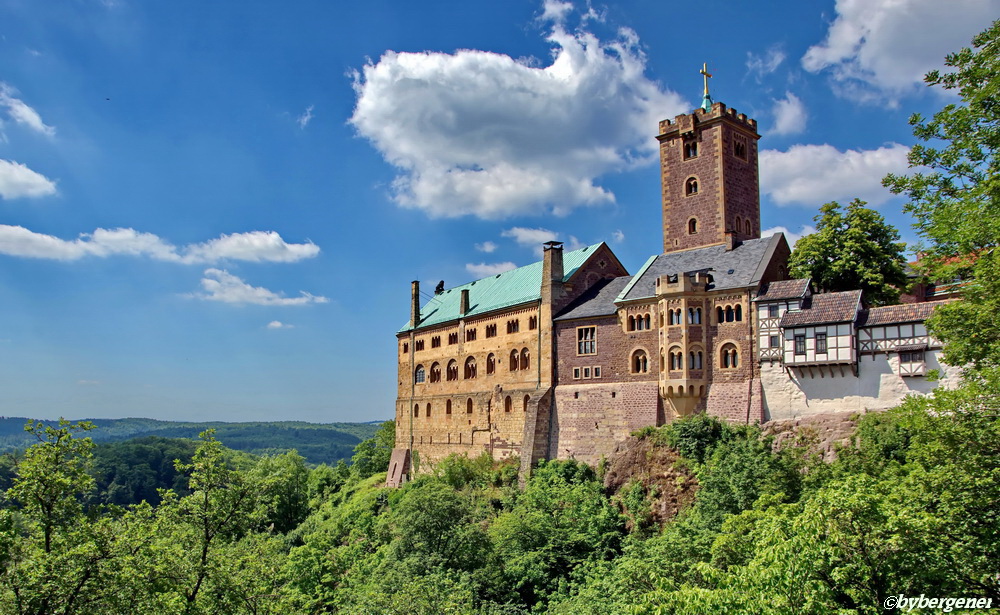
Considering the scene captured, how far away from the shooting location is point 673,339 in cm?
4462

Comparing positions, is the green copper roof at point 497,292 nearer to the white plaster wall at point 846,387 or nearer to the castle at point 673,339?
the castle at point 673,339

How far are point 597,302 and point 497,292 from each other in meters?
11.8

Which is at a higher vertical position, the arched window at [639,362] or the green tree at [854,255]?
the green tree at [854,255]

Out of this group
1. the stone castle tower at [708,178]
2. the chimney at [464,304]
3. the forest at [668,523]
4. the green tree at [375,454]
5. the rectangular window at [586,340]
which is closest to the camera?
the forest at [668,523]

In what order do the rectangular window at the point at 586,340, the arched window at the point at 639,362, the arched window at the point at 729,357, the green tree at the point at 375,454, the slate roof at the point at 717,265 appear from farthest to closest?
the green tree at the point at 375,454
the rectangular window at the point at 586,340
the arched window at the point at 639,362
the slate roof at the point at 717,265
the arched window at the point at 729,357

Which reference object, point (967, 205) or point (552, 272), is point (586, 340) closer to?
point (552, 272)

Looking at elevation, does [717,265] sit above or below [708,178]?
below

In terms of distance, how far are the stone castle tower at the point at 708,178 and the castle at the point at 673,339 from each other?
95mm

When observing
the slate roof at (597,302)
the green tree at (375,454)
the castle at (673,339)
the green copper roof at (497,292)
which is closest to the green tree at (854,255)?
the castle at (673,339)

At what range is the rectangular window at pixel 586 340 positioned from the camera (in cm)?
4988

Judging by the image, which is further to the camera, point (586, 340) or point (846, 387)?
point (586, 340)

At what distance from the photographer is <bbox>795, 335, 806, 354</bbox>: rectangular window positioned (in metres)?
39.5

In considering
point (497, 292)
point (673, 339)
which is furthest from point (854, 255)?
point (497, 292)

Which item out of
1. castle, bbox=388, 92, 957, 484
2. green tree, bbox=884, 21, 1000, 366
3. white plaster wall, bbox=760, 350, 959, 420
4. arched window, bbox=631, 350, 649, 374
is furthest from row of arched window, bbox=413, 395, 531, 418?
green tree, bbox=884, 21, 1000, 366
